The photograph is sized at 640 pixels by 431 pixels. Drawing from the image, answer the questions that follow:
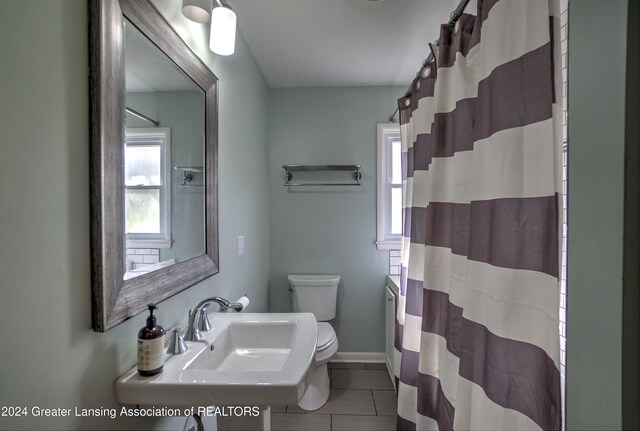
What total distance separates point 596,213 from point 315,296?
1922 mm

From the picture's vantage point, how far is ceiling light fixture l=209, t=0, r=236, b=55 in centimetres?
104

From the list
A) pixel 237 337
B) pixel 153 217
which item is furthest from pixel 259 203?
pixel 153 217

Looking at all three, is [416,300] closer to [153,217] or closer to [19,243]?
[153,217]

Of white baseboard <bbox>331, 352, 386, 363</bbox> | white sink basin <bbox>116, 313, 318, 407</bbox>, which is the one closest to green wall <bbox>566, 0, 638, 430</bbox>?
white sink basin <bbox>116, 313, 318, 407</bbox>

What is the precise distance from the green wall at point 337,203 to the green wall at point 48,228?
1.69 m

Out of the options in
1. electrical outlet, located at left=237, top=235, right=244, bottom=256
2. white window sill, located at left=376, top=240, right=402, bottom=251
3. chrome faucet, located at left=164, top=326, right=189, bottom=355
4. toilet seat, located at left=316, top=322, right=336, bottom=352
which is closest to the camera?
chrome faucet, located at left=164, top=326, right=189, bottom=355

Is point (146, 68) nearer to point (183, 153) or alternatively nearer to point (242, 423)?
point (183, 153)

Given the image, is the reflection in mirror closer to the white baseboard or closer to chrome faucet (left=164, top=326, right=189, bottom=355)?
chrome faucet (left=164, top=326, right=189, bottom=355)

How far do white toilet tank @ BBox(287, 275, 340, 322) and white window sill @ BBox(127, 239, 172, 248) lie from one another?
1.42 meters

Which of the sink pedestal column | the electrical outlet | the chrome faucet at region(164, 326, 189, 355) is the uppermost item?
the electrical outlet

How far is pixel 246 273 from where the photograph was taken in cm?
182

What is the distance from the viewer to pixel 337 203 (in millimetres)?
2432

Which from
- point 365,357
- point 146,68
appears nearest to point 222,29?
point 146,68

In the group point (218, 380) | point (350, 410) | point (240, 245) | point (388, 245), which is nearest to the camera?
point (218, 380)
